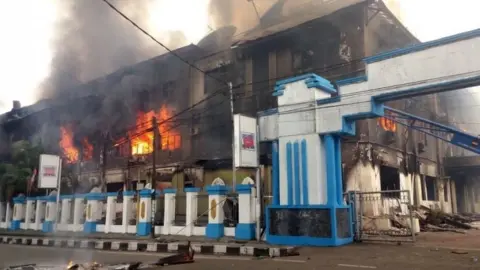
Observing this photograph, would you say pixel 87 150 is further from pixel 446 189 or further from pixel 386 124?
pixel 446 189

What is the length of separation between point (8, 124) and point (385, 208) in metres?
30.5

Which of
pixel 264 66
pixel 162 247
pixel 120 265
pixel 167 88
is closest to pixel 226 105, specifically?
pixel 264 66

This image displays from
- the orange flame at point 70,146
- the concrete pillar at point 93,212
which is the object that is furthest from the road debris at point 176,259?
the orange flame at point 70,146

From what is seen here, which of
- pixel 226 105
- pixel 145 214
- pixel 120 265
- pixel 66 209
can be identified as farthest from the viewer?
pixel 226 105

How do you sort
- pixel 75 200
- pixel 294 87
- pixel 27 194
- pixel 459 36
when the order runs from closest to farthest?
pixel 459 36 → pixel 294 87 → pixel 75 200 → pixel 27 194

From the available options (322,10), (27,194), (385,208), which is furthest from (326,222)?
(27,194)

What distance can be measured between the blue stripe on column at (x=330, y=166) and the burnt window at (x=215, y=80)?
11.4 m

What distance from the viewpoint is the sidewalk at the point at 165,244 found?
31.3 feet

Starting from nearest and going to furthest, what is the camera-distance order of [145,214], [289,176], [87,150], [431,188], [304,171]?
[304,171], [289,176], [145,214], [431,188], [87,150]

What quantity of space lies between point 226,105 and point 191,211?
872 centimetres

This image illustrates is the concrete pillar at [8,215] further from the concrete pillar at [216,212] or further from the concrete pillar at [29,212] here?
the concrete pillar at [216,212]

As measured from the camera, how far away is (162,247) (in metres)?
11.1

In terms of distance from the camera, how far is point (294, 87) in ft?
37.2

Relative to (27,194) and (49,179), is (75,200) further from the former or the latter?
(27,194)
